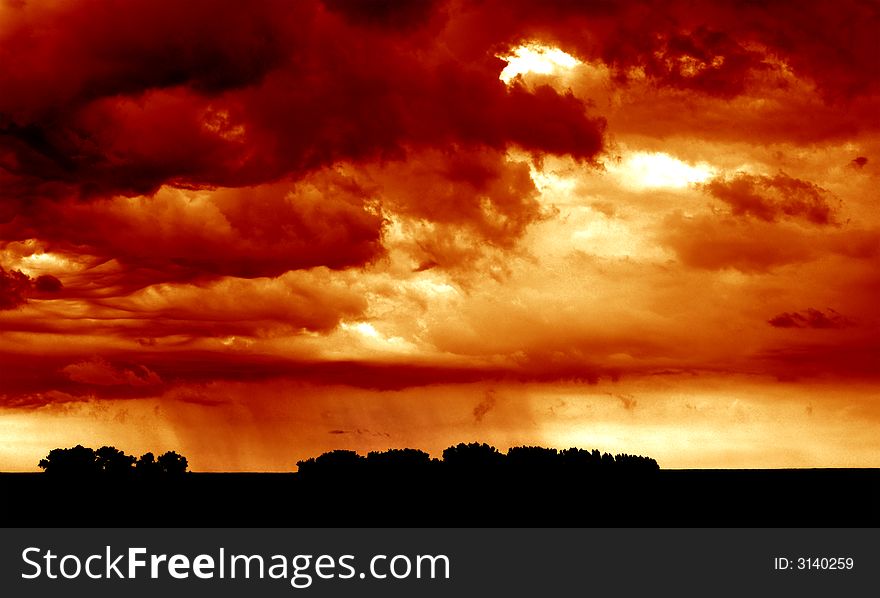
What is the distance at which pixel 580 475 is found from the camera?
495 feet

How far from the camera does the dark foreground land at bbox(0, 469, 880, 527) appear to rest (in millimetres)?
129750

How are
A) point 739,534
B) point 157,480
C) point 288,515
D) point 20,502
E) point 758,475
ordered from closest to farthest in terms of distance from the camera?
point 739,534 < point 288,515 < point 20,502 < point 157,480 < point 758,475

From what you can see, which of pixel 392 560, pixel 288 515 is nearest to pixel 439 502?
pixel 288 515

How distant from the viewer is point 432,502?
138125 millimetres

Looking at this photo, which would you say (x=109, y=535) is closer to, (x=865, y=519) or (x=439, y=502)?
(x=439, y=502)

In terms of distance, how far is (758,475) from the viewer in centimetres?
18162

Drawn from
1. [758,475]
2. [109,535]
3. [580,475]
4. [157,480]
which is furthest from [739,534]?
[758,475]

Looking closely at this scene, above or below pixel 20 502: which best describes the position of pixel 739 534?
below

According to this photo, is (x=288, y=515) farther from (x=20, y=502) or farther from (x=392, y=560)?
(x=392, y=560)

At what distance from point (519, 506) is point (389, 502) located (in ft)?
46.1

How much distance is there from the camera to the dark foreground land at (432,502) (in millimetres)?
129750

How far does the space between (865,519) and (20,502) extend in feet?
302

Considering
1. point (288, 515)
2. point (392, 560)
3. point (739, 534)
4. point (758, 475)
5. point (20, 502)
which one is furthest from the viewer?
point (758, 475)

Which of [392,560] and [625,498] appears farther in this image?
[625,498]
